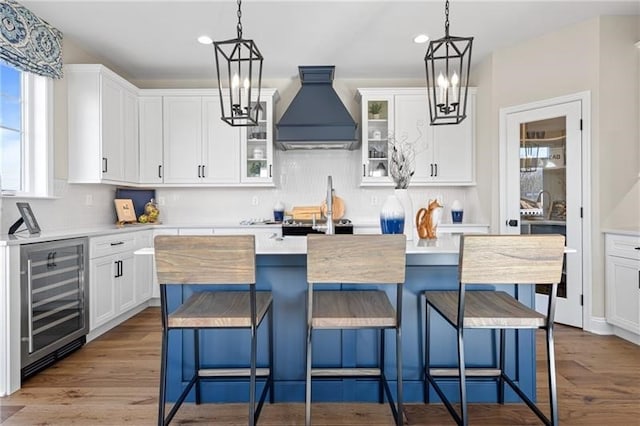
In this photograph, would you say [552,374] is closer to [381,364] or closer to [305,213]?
[381,364]

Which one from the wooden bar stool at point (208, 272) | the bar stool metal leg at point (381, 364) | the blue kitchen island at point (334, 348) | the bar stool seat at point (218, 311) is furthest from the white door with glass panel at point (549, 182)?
the wooden bar stool at point (208, 272)

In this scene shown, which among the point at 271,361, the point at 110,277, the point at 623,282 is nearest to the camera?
the point at 271,361

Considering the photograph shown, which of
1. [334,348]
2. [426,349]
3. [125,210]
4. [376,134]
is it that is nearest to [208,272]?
[334,348]

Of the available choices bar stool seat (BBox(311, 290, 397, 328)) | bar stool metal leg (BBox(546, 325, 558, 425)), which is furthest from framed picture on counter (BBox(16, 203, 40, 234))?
bar stool metal leg (BBox(546, 325, 558, 425))

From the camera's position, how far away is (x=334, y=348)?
2.02 metres

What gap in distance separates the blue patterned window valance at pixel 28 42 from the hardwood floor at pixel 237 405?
230cm

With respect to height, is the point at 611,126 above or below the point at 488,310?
above

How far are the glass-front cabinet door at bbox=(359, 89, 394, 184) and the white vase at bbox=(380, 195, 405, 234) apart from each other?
212 cm

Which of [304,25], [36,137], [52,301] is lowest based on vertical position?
[52,301]

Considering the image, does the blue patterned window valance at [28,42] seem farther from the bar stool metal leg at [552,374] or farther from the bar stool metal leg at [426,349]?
the bar stool metal leg at [552,374]

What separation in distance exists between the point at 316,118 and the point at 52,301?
2.89 m

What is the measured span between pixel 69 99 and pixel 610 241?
501cm

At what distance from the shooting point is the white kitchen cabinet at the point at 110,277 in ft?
9.59

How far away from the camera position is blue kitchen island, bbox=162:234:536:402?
2016 mm
